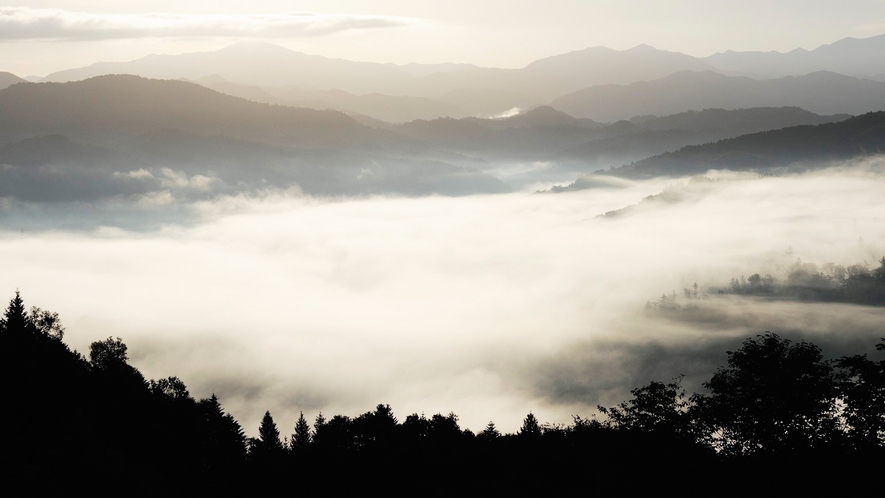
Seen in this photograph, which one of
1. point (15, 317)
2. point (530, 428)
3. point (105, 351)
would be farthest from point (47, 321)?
point (530, 428)

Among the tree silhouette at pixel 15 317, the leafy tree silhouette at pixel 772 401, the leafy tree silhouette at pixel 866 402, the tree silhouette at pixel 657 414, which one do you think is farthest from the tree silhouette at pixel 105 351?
the leafy tree silhouette at pixel 866 402

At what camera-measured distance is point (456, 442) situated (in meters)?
53.0

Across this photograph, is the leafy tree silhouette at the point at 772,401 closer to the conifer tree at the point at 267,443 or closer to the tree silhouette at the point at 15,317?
the conifer tree at the point at 267,443

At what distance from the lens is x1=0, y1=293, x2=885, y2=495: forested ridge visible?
3228 centimetres

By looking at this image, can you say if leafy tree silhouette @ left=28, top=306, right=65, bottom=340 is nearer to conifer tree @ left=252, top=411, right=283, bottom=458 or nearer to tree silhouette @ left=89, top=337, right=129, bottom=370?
tree silhouette @ left=89, top=337, right=129, bottom=370

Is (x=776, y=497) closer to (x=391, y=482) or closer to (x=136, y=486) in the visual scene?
(x=391, y=482)

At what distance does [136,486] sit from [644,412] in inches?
1153

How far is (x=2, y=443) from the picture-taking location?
40000 millimetres

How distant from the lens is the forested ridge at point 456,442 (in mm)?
32281

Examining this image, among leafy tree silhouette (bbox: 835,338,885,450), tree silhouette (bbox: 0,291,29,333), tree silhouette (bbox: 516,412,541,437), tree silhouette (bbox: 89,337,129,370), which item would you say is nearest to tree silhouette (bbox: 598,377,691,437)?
leafy tree silhouette (bbox: 835,338,885,450)

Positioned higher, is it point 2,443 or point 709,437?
point 2,443

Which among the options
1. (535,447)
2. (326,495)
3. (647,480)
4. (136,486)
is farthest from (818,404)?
(136,486)

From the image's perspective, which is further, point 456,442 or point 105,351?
point 105,351

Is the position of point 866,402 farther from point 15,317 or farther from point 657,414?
point 15,317
